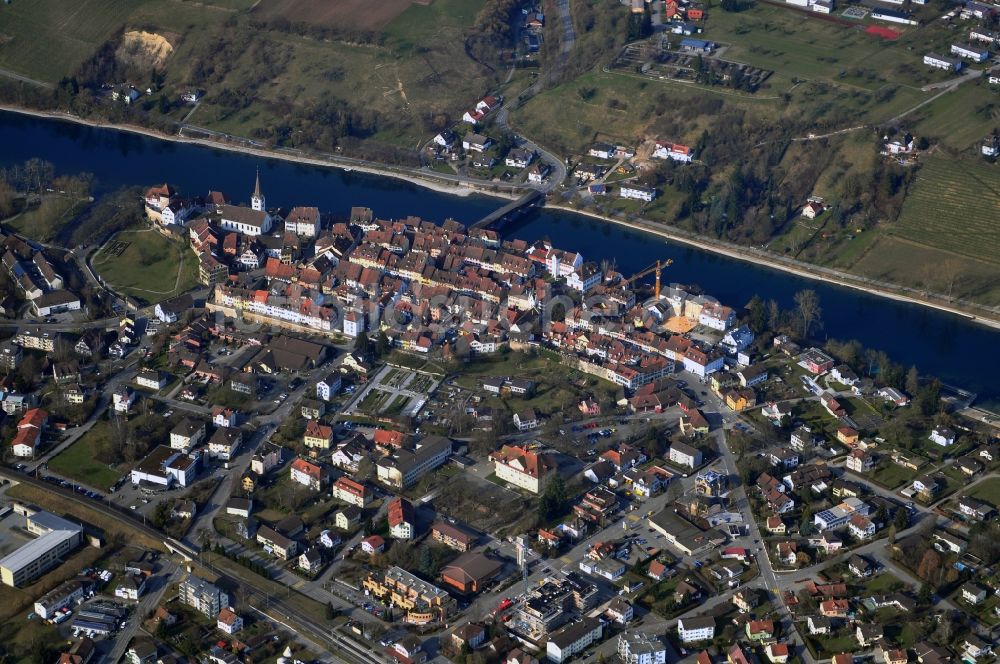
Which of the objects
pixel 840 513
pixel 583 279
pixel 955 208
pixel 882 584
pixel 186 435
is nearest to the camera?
pixel 882 584

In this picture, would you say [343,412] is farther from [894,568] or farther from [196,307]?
[894,568]

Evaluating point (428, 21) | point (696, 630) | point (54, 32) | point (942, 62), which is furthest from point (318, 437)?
point (54, 32)

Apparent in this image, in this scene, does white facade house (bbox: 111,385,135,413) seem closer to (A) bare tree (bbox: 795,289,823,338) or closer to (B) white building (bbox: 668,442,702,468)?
(B) white building (bbox: 668,442,702,468)

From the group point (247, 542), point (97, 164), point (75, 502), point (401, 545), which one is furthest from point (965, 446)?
point (97, 164)

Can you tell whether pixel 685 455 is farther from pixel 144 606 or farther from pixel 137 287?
pixel 137 287

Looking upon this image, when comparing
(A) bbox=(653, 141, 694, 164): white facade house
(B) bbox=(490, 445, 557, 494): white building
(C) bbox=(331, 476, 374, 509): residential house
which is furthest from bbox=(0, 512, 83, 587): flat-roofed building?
(A) bbox=(653, 141, 694, 164): white facade house
